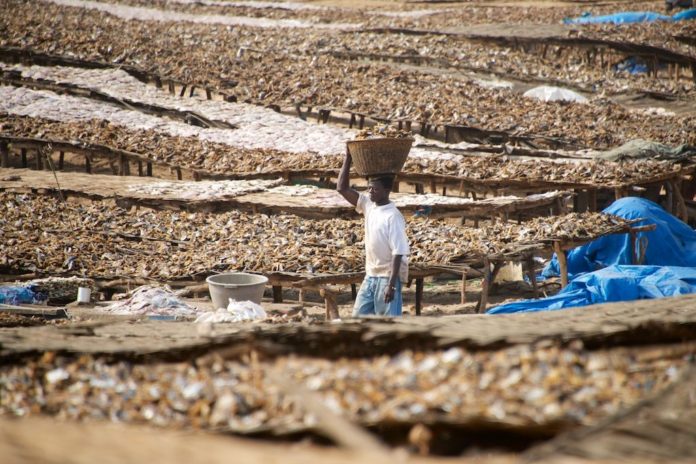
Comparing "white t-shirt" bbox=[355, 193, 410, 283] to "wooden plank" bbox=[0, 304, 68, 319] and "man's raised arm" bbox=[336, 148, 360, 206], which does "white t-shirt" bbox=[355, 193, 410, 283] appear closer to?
"man's raised arm" bbox=[336, 148, 360, 206]

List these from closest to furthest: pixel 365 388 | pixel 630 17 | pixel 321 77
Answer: pixel 365 388
pixel 321 77
pixel 630 17

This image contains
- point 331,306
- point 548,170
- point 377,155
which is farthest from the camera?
point 548,170

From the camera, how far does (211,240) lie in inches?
403

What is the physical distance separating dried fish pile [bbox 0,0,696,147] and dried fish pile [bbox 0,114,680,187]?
335 centimetres

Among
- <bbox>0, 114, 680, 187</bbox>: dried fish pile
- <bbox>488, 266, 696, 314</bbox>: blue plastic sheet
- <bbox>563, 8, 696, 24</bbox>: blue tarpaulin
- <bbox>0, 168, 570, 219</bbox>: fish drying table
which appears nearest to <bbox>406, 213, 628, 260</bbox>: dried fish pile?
<bbox>488, 266, 696, 314</bbox>: blue plastic sheet

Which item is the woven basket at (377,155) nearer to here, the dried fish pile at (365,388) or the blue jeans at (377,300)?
the blue jeans at (377,300)

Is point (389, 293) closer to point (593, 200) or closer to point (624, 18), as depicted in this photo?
point (593, 200)

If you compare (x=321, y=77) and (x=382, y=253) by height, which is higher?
(x=321, y=77)

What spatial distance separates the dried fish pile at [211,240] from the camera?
911cm

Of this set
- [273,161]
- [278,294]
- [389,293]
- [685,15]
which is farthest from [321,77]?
[685,15]

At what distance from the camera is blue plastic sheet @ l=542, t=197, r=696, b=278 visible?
1141cm

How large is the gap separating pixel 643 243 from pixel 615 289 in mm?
2309

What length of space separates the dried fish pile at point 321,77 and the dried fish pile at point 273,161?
3.35 meters

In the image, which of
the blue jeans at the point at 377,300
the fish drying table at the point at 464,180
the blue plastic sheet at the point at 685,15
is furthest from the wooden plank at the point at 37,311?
the blue plastic sheet at the point at 685,15
